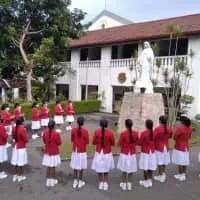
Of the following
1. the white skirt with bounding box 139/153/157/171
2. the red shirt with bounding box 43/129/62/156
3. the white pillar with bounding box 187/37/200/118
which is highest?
the white pillar with bounding box 187/37/200/118

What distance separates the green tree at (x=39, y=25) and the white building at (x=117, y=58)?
325 centimetres

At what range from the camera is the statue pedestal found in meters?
12.1

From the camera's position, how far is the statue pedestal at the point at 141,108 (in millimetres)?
12094

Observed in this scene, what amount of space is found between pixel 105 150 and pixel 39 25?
1651cm

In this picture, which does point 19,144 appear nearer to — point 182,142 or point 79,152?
point 79,152

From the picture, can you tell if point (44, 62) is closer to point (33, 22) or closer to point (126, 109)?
point (33, 22)

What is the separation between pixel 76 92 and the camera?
2569 cm

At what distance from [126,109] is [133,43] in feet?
31.3

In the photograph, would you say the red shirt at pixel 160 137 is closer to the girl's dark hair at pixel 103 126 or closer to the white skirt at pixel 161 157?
the white skirt at pixel 161 157

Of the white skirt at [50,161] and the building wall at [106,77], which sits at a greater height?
the building wall at [106,77]

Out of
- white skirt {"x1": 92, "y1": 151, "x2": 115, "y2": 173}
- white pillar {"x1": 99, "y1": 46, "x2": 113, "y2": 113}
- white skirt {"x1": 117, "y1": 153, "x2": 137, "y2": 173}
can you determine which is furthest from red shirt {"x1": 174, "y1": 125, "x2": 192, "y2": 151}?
white pillar {"x1": 99, "y1": 46, "x2": 113, "y2": 113}

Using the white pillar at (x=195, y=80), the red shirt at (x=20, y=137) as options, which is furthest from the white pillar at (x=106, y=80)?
the red shirt at (x=20, y=137)

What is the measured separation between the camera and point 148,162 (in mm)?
6625

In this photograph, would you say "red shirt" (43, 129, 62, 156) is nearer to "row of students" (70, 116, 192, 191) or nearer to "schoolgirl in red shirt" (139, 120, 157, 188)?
"row of students" (70, 116, 192, 191)
